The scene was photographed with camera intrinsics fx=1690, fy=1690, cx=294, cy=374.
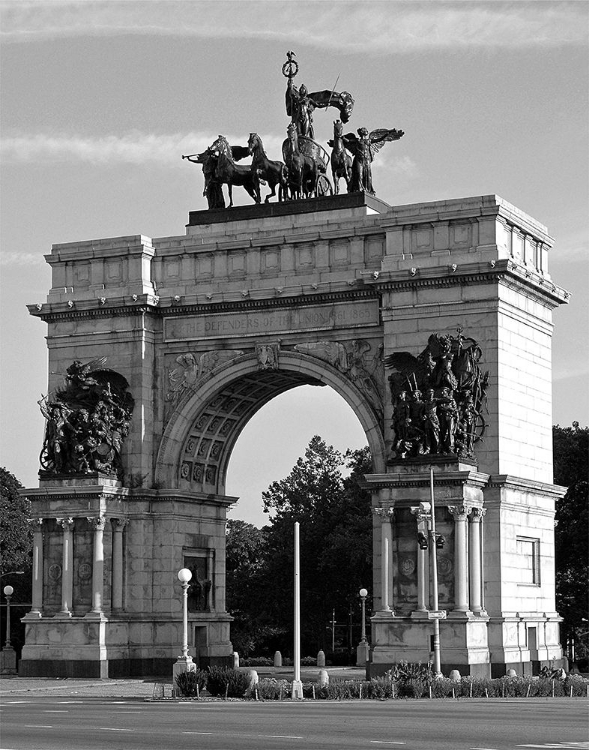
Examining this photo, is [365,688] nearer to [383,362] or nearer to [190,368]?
[383,362]

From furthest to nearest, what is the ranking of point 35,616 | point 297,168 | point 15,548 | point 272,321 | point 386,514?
1. point 15,548
2. point 297,168
3. point 35,616
4. point 272,321
5. point 386,514

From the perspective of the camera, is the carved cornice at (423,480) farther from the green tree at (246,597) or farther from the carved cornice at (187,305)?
the green tree at (246,597)

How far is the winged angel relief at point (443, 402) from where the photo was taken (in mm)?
58281

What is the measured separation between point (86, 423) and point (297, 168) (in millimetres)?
12704

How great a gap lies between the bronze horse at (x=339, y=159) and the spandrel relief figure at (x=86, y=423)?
11.4 meters

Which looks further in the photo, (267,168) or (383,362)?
(267,168)

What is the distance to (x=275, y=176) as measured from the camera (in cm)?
6556

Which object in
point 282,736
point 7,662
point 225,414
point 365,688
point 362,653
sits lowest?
point 282,736

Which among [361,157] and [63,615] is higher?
[361,157]

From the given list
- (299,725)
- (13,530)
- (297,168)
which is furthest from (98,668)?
(13,530)

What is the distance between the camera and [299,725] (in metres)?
35.1

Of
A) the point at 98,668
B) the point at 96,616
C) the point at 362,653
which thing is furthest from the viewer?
the point at 362,653

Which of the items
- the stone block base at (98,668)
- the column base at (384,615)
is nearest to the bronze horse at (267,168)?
the column base at (384,615)

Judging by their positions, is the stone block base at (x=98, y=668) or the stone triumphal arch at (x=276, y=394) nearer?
the stone triumphal arch at (x=276, y=394)
